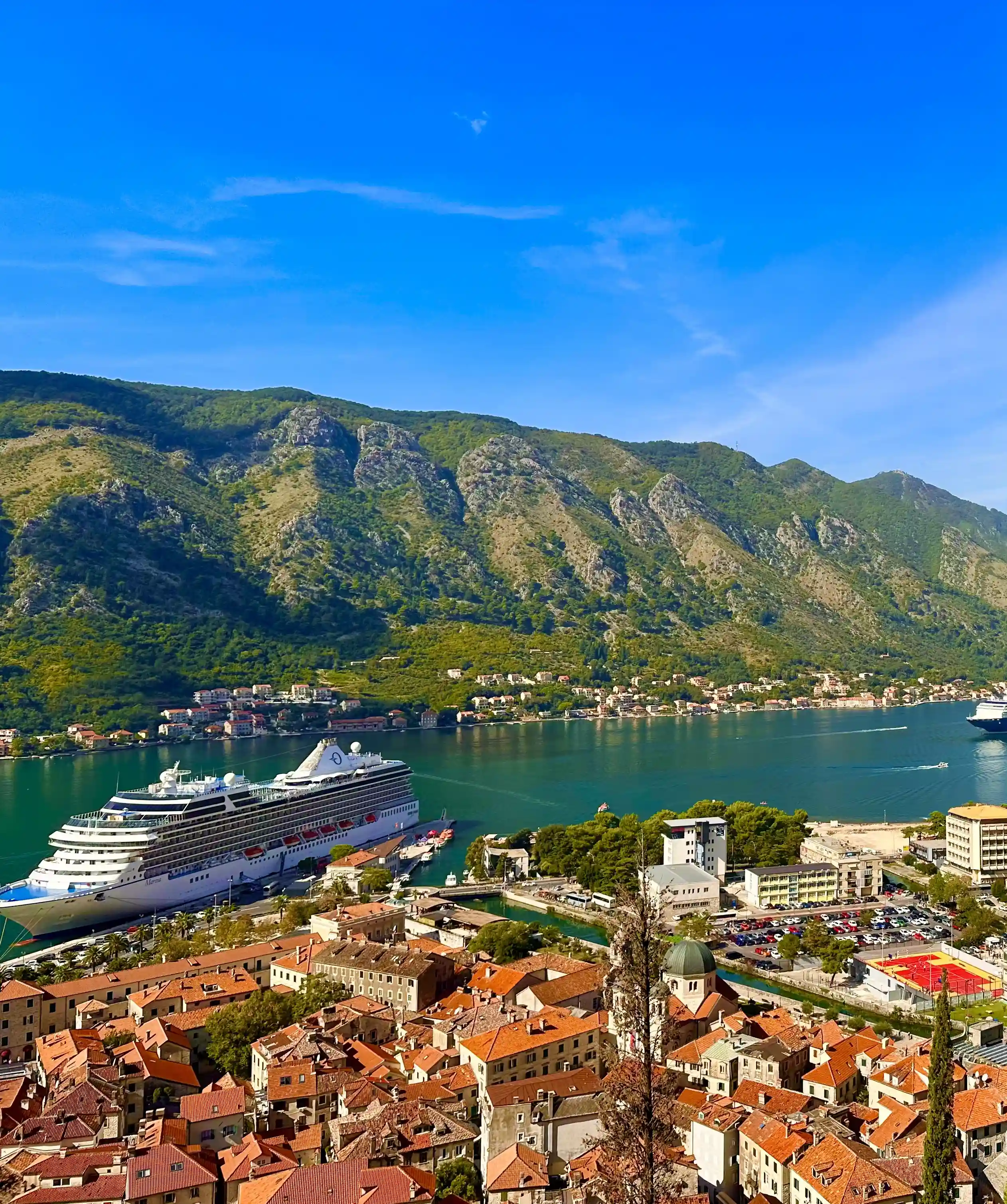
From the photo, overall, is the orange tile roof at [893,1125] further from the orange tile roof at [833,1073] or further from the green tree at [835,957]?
the green tree at [835,957]

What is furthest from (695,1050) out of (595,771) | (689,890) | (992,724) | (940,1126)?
(992,724)

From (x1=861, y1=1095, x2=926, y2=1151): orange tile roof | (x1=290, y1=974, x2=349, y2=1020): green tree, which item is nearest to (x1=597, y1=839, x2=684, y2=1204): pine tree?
(x1=861, y1=1095, x2=926, y2=1151): orange tile roof

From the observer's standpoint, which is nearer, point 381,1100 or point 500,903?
point 381,1100

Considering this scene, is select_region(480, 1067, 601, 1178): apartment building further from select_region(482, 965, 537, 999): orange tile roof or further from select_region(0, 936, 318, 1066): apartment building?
select_region(0, 936, 318, 1066): apartment building

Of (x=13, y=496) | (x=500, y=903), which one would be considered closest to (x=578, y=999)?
(x=500, y=903)

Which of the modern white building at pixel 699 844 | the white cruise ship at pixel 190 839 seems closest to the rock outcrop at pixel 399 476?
the white cruise ship at pixel 190 839

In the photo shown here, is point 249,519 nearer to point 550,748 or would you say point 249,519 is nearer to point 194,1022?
point 550,748

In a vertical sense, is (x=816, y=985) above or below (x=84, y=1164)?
below
